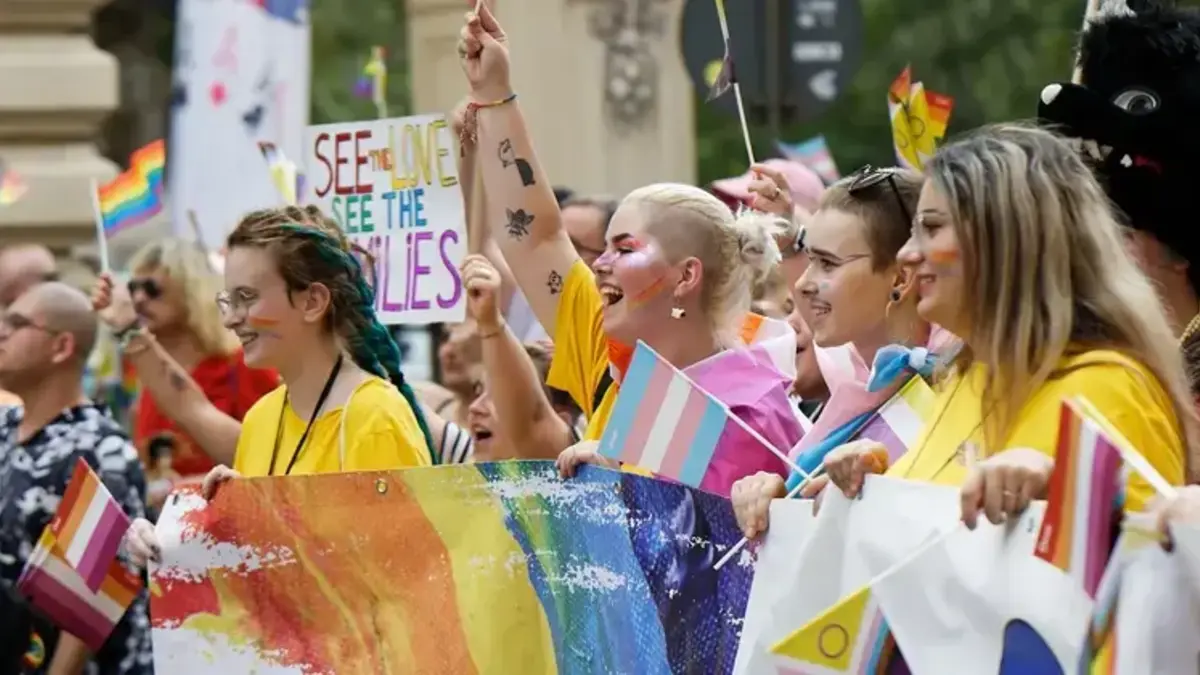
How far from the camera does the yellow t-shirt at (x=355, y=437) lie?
19.8ft

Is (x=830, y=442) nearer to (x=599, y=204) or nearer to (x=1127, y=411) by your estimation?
(x=1127, y=411)

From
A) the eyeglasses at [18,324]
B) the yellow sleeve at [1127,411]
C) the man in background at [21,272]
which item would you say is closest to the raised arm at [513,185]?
the eyeglasses at [18,324]

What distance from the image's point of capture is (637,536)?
5512 millimetres

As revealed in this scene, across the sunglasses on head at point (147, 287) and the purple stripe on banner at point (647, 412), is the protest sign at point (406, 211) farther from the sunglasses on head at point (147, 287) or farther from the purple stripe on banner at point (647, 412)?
the sunglasses on head at point (147, 287)

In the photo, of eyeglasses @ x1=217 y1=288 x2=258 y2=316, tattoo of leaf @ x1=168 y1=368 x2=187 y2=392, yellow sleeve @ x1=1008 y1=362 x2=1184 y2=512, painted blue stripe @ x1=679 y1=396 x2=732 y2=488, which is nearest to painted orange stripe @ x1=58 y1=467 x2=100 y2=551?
eyeglasses @ x1=217 y1=288 x2=258 y2=316

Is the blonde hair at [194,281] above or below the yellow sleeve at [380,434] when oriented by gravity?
below

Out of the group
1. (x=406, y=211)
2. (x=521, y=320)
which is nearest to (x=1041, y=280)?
(x=406, y=211)

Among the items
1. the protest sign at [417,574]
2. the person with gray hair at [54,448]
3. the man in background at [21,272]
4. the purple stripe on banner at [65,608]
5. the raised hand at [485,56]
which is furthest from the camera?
the man in background at [21,272]

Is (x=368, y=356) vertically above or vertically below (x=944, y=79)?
above

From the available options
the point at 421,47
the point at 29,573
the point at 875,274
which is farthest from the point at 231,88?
the point at 875,274

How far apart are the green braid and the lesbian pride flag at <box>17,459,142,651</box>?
75 cm

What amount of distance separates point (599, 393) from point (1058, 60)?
52.1ft

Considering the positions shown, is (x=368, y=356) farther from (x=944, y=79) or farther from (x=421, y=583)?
(x=944, y=79)

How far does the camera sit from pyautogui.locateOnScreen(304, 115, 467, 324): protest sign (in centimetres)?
691
